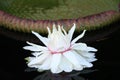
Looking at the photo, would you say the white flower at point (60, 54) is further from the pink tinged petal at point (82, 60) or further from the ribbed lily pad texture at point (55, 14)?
the ribbed lily pad texture at point (55, 14)

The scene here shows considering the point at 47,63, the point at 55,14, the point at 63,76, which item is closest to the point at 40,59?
the point at 47,63

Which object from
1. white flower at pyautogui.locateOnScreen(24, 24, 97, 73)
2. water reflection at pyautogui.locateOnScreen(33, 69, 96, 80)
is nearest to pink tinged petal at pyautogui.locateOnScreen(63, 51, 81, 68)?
white flower at pyautogui.locateOnScreen(24, 24, 97, 73)

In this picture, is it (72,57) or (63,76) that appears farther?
(63,76)

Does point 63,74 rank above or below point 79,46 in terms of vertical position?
below

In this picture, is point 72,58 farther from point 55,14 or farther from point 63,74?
point 55,14

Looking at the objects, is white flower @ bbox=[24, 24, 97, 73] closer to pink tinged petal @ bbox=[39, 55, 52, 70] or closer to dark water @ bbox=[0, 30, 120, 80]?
pink tinged petal @ bbox=[39, 55, 52, 70]

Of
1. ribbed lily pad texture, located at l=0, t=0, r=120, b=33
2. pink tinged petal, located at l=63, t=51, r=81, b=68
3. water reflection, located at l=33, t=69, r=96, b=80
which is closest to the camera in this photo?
pink tinged petal, located at l=63, t=51, r=81, b=68

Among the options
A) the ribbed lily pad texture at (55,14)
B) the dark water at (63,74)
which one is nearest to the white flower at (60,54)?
the dark water at (63,74)
